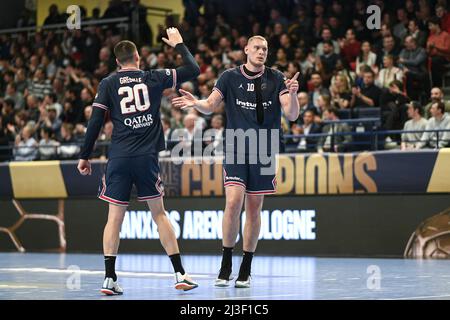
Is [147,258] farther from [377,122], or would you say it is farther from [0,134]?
[0,134]

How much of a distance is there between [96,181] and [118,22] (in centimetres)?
879

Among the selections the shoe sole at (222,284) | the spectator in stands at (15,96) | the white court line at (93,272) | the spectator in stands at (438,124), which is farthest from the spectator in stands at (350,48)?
the shoe sole at (222,284)

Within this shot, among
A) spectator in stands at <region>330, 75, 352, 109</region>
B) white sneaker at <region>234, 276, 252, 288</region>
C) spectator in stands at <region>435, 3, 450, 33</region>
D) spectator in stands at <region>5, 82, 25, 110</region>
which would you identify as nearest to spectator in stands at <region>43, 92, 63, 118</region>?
spectator in stands at <region>5, 82, 25, 110</region>

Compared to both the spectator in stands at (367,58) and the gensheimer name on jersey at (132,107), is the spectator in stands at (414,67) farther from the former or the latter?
the gensheimer name on jersey at (132,107)

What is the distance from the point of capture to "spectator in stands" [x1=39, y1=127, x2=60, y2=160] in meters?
19.8

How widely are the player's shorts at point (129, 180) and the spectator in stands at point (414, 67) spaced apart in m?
9.14

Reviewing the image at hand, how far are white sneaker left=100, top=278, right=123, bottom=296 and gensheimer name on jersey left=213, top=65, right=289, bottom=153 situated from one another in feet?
6.45

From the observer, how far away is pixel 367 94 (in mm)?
17531

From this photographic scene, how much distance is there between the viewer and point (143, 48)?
76.8 feet

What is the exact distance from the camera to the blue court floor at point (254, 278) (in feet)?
28.6

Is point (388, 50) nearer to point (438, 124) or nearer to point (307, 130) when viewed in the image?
point (307, 130)

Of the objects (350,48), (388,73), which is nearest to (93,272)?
(388,73)
